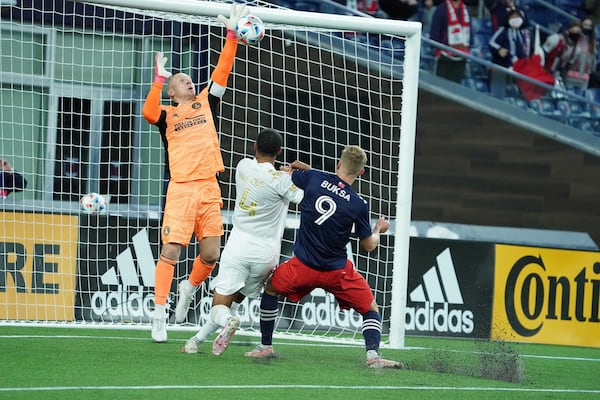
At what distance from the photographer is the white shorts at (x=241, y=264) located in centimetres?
874

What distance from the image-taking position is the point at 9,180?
39.9ft

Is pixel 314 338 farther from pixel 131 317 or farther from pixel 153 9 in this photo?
pixel 153 9

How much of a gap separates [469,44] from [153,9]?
298 inches

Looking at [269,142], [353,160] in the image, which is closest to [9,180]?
[269,142]

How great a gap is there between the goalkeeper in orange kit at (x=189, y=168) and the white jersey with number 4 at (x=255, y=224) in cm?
77

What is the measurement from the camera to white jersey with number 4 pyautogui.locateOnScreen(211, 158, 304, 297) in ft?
28.6

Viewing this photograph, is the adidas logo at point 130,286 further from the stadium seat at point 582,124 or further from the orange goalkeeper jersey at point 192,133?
the stadium seat at point 582,124

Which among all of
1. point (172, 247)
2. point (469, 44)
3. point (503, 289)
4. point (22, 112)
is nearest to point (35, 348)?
point (172, 247)

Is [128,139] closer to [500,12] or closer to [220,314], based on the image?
[220,314]

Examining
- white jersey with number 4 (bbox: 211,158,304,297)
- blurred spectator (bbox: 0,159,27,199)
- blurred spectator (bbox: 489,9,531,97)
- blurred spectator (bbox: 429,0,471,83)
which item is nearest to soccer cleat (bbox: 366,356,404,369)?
white jersey with number 4 (bbox: 211,158,304,297)

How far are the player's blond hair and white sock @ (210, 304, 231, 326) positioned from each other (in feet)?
4.49

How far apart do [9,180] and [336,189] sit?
490cm

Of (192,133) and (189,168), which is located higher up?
(192,133)

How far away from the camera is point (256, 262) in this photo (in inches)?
344
